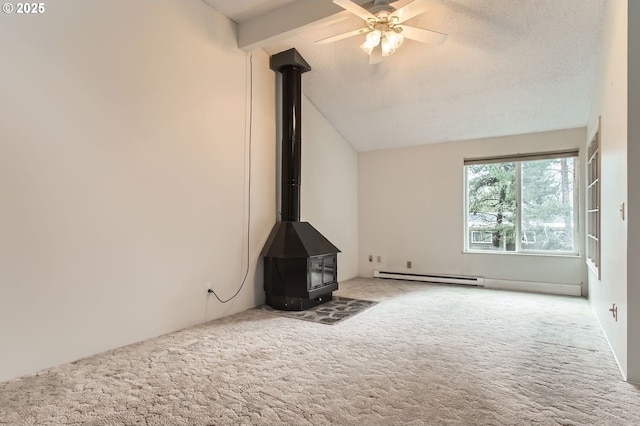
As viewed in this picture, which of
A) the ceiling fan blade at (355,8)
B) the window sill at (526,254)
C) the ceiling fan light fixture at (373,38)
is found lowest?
the window sill at (526,254)

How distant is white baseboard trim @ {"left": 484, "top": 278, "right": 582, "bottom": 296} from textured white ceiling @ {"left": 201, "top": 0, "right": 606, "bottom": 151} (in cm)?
213

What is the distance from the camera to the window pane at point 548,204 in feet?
15.5

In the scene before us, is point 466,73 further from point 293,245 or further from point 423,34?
point 293,245

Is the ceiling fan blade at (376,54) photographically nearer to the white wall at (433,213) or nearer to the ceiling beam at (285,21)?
the ceiling beam at (285,21)

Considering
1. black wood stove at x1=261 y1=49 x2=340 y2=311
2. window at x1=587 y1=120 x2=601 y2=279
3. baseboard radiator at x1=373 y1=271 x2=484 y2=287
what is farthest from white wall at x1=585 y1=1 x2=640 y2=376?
black wood stove at x1=261 y1=49 x2=340 y2=311

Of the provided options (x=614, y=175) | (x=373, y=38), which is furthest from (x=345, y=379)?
(x=373, y=38)

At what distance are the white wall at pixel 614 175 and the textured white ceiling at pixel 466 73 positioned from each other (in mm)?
390

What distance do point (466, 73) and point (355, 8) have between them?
6.08 feet

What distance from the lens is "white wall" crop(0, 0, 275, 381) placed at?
219 centimetres

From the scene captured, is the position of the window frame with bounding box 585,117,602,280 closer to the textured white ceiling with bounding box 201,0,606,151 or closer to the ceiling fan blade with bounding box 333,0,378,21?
the textured white ceiling with bounding box 201,0,606,151

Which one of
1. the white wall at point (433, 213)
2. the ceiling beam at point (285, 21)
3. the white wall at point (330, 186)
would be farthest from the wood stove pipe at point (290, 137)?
the white wall at point (433, 213)

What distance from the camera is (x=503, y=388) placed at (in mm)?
2062

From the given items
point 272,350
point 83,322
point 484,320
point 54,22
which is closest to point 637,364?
→ point 484,320

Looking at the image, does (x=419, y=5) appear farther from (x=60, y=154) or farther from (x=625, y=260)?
(x=60, y=154)
